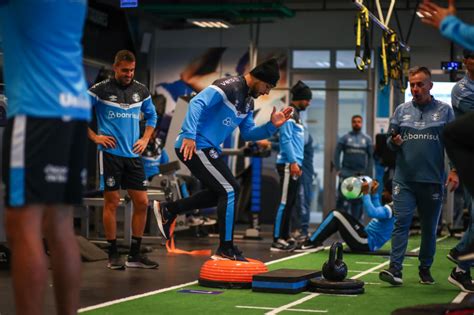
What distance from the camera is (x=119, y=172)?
24.8ft

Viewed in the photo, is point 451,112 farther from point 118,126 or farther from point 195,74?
point 195,74

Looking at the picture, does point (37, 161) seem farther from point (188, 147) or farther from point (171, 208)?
point (171, 208)

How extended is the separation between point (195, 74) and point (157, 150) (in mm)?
6075

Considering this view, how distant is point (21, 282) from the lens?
124 inches

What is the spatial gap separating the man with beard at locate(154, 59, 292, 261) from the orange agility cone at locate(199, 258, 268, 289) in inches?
13.0

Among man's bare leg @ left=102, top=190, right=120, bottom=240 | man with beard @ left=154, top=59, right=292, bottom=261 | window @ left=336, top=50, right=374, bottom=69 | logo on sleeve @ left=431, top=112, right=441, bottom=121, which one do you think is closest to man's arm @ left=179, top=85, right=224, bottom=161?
man with beard @ left=154, top=59, right=292, bottom=261

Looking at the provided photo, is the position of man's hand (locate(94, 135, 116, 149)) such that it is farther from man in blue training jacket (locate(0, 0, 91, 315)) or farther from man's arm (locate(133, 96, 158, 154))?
man in blue training jacket (locate(0, 0, 91, 315))

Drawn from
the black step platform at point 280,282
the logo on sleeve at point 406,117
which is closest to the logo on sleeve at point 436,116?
the logo on sleeve at point 406,117

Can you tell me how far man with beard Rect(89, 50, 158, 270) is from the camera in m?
7.55

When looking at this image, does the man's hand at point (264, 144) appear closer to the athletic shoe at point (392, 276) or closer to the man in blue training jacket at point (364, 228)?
the man in blue training jacket at point (364, 228)

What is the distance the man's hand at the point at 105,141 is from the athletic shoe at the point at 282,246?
3091 millimetres

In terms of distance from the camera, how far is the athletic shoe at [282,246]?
998 cm

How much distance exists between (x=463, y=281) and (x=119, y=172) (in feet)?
9.65

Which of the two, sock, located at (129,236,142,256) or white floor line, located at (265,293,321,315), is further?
sock, located at (129,236,142,256)
